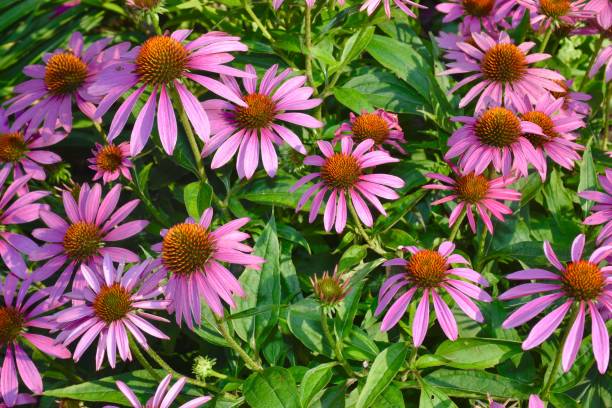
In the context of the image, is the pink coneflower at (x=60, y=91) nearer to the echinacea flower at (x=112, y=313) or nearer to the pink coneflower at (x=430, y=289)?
the echinacea flower at (x=112, y=313)

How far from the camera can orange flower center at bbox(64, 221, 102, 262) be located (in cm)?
179

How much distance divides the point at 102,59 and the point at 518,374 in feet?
5.47

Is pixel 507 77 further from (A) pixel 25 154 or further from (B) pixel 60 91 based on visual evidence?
(A) pixel 25 154

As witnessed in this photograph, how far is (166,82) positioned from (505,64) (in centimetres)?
108

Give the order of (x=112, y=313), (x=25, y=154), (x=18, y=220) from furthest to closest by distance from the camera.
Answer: (x=25, y=154) → (x=18, y=220) → (x=112, y=313)


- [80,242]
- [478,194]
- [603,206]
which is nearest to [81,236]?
[80,242]

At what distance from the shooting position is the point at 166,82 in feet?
5.44

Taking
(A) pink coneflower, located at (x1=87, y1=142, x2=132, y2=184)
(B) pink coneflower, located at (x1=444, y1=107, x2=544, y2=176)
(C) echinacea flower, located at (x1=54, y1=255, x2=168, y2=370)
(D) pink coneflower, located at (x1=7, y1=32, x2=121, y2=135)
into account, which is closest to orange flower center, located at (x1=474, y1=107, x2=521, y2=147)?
(B) pink coneflower, located at (x1=444, y1=107, x2=544, y2=176)

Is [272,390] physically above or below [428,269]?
below

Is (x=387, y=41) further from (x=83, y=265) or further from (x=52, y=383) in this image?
(x=52, y=383)

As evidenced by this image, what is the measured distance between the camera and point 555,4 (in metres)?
2.16

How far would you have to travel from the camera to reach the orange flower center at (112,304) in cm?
154

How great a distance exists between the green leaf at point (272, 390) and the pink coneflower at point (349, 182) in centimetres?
42

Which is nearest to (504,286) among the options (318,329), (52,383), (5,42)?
(318,329)
